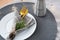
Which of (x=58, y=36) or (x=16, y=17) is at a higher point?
(x=16, y=17)

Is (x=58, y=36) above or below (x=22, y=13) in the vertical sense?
below

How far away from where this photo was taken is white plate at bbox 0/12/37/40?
0.80m

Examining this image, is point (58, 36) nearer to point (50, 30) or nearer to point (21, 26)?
point (50, 30)

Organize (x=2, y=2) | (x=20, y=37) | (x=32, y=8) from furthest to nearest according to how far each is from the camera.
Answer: (x=2, y=2), (x=32, y=8), (x=20, y=37)

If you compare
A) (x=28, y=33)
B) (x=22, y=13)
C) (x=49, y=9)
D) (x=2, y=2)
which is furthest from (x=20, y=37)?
(x=2, y=2)

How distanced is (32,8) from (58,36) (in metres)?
0.26

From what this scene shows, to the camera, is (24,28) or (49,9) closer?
(24,28)

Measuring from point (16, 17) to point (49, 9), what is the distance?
0.27 meters

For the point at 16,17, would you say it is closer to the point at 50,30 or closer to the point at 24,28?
the point at 24,28

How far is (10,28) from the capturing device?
2.74 ft

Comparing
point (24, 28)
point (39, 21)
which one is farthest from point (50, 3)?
point (24, 28)

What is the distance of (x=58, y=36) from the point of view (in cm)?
86

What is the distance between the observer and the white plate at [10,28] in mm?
804

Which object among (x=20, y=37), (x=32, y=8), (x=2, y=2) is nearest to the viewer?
(x=20, y=37)
